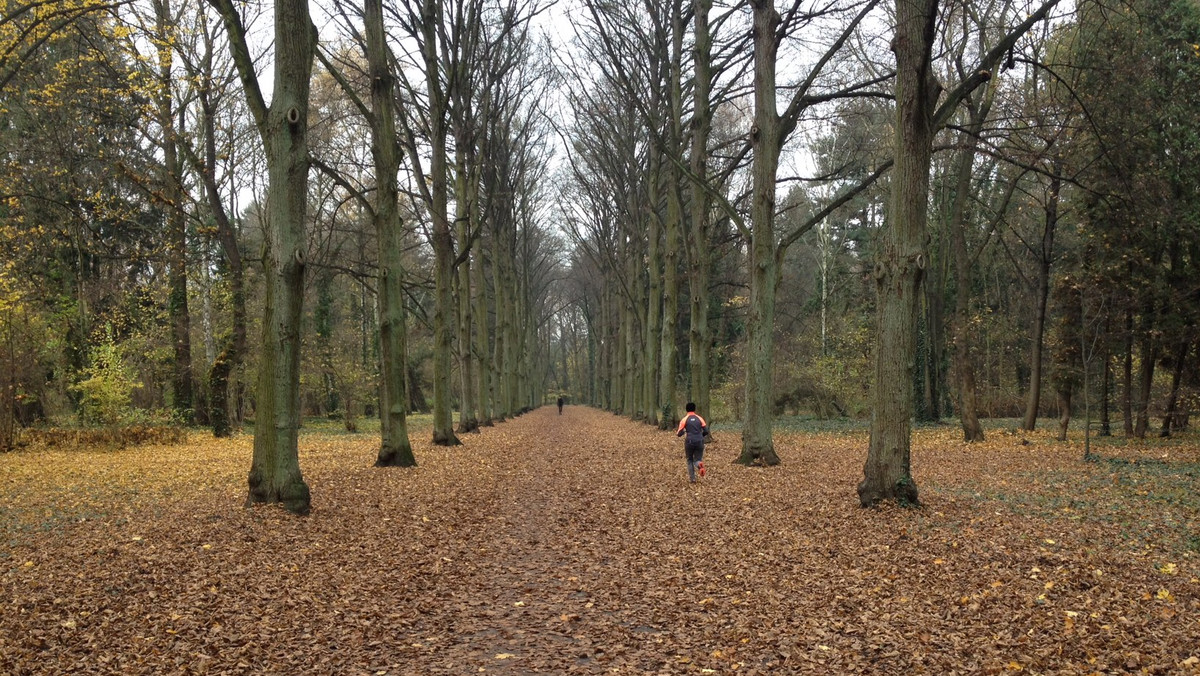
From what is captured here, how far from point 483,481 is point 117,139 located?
1730cm

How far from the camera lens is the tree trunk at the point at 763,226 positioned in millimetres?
12992

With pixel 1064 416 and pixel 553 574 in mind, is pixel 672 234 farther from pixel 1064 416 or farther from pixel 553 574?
pixel 553 574

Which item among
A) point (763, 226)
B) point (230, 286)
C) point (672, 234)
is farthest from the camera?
point (672, 234)

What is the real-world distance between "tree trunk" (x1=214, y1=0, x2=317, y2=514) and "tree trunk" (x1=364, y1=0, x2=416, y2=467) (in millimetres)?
4861

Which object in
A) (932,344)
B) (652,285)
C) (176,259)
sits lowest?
(932,344)

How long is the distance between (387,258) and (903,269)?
916 centimetres

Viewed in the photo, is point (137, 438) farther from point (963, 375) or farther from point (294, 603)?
point (963, 375)

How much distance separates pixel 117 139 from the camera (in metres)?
21.2

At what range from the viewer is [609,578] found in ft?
20.9

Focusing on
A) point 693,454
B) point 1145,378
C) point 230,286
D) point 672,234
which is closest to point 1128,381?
point 1145,378

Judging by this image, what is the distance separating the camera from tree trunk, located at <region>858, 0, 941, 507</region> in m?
8.42

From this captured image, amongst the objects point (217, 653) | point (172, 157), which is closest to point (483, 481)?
point (217, 653)

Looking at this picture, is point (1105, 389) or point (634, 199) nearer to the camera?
point (1105, 389)

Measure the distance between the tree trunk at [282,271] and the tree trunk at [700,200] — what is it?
10682mm
